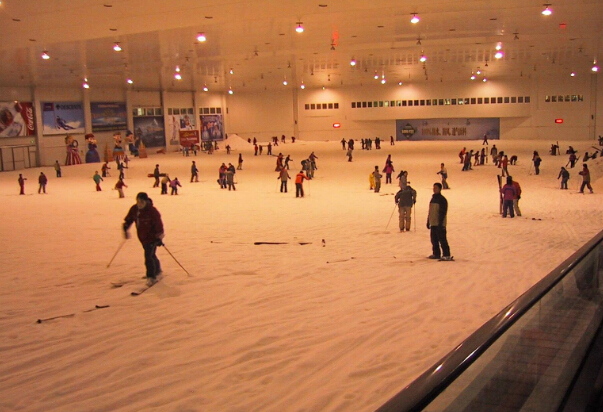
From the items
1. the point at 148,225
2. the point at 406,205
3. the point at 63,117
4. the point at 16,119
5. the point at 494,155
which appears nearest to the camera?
the point at 148,225

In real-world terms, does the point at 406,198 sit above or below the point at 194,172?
below

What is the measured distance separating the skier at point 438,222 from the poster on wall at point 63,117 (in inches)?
1501

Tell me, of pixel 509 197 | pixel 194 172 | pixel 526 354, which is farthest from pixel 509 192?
pixel 194 172

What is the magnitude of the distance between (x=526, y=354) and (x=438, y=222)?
8136 millimetres

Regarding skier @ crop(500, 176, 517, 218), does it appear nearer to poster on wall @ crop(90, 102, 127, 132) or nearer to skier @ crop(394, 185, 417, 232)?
skier @ crop(394, 185, 417, 232)

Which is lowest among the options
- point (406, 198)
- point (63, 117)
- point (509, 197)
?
point (509, 197)

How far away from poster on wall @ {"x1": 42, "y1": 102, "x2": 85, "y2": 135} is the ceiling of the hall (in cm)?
488

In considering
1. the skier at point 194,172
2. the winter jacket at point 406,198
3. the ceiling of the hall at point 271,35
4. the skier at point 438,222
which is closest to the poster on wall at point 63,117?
the ceiling of the hall at point 271,35

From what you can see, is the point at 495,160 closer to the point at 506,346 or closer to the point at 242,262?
the point at 242,262

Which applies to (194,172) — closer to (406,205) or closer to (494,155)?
(406,205)

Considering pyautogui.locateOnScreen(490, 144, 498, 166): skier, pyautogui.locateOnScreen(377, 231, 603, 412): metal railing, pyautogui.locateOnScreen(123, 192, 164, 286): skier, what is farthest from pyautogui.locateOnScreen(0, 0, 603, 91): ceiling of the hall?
pyautogui.locateOnScreen(377, 231, 603, 412): metal railing

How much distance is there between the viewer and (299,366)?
5902 mm

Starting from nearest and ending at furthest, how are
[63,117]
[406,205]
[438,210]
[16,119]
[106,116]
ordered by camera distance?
[438,210]
[406,205]
[16,119]
[63,117]
[106,116]

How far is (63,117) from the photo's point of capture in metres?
43.8
